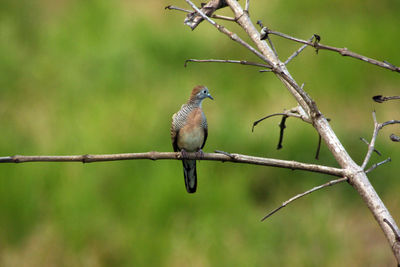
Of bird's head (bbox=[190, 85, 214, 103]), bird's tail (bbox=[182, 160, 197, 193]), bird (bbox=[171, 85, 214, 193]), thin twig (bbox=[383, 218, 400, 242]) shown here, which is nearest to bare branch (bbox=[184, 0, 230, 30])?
thin twig (bbox=[383, 218, 400, 242])

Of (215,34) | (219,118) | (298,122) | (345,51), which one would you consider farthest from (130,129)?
(345,51)

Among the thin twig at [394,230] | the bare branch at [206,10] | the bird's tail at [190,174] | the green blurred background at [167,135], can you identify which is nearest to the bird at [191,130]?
the bird's tail at [190,174]

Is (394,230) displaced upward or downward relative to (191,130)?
downward

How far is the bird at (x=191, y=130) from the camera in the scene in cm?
383

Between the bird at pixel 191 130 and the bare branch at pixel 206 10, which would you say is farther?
the bird at pixel 191 130

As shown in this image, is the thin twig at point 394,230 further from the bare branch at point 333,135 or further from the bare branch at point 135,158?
Result: the bare branch at point 135,158

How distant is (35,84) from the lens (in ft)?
25.8

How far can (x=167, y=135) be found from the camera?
6.58 m

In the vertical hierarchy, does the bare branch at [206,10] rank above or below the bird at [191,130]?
above

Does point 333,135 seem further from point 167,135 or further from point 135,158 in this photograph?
point 167,135

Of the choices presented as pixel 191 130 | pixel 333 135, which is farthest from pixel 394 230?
pixel 191 130

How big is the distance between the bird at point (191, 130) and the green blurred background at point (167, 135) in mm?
1110

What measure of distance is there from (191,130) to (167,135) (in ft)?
9.05

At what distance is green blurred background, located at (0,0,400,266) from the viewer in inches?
203
